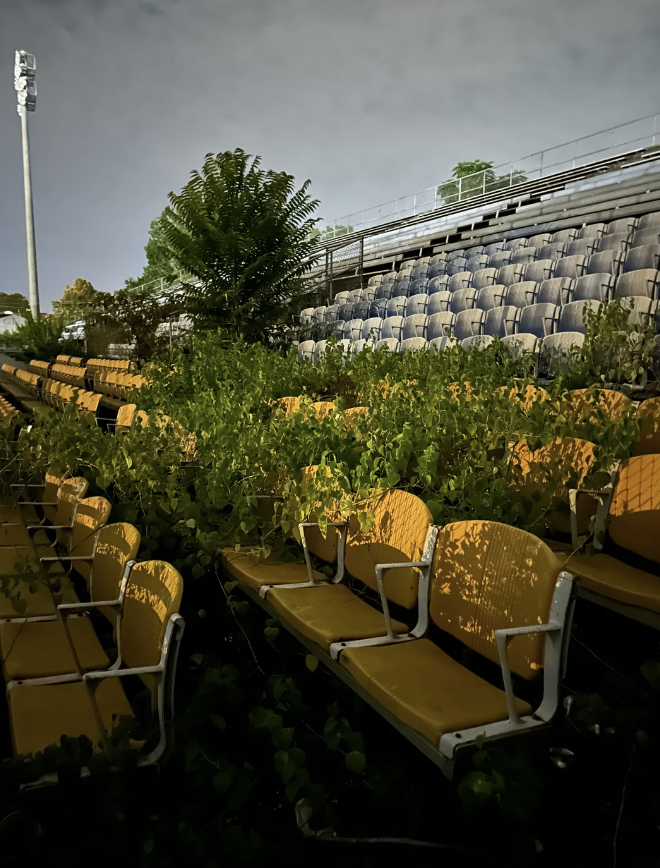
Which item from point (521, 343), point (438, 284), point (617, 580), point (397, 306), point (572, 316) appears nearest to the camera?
point (617, 580)

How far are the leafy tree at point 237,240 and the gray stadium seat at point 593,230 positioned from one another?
4.38 metres

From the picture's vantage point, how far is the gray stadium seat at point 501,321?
615 cm

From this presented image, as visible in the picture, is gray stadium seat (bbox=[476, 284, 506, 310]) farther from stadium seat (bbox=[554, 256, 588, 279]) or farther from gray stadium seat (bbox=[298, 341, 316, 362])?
gray stadium seat (bbox=[298, 341, 316, 362])

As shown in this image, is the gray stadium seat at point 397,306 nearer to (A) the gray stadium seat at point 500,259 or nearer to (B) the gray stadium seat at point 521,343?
(A) the gray stadium seat at point 500,259

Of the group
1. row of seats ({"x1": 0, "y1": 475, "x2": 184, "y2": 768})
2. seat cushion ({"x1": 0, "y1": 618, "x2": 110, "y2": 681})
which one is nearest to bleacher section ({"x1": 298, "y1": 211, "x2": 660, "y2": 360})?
row of seats ({"x1": 0, "y1": 475, "x2": 184, "y2": 768})

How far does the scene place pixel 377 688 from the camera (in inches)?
59.8

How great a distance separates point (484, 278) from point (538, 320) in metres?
1.66

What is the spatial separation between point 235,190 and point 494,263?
14.6ft

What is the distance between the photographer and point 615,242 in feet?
21.1

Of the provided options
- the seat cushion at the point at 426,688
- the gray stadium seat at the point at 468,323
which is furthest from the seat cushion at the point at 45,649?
the gray stadium seat at the point at 468,323

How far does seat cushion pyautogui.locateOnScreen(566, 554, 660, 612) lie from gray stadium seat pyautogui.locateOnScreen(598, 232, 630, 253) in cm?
496

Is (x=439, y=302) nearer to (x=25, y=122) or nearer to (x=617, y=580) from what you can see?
(x=617, y=580)

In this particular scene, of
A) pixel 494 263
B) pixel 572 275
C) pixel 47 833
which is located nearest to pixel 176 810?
pixel 47 833

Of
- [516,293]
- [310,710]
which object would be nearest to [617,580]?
[310,710]
